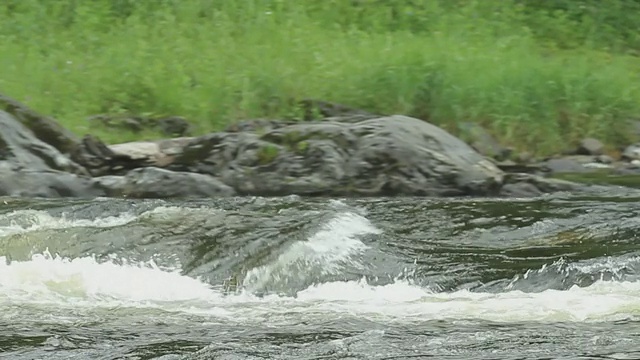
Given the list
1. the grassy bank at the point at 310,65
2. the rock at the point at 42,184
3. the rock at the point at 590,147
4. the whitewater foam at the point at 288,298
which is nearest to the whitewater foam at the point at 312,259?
the whitewater foam at the point at 288,298

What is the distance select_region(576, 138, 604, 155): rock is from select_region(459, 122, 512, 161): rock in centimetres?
95

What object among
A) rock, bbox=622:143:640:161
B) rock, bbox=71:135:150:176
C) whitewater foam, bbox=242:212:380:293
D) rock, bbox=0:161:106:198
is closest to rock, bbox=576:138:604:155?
rock, bbox=622:143:640:161

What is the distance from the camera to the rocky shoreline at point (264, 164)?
9.04 m

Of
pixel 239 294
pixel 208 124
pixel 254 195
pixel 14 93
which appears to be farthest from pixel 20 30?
pixel 239 294

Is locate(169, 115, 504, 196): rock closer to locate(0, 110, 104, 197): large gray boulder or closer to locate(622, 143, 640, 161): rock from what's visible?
locate(0, 110, 104, 197): large gray boulder

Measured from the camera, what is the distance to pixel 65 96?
476 inches

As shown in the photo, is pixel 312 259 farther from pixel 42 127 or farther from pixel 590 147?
pixel 590 147

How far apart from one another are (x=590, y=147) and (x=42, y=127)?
635 centimetres

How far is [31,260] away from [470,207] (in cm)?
376

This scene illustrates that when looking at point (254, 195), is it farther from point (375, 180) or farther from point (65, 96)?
point (65, 96)

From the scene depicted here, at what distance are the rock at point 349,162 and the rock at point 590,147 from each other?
8.15 feet

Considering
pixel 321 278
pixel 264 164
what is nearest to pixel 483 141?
pixel 264 164

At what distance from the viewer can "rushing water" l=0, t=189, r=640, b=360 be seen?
171 inches

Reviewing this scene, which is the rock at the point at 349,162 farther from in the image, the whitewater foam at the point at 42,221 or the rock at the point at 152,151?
the whitewater foam at the point at 42,221
